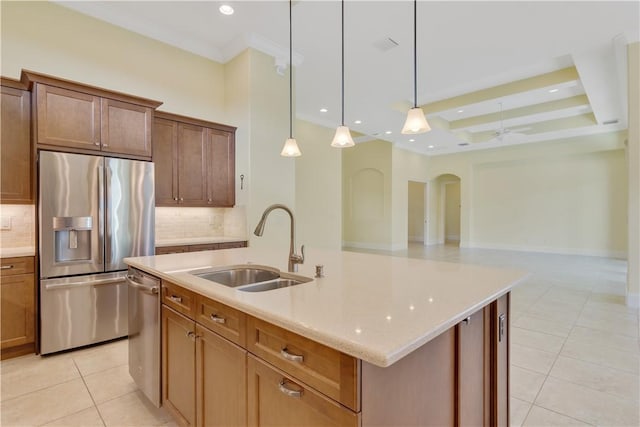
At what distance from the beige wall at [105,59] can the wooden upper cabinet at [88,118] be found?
0.65 metres

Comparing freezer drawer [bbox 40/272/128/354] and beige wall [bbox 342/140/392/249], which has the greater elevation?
beige wall [bbox 342/140/392/249]

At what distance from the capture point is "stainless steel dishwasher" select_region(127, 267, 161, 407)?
1.83 metres

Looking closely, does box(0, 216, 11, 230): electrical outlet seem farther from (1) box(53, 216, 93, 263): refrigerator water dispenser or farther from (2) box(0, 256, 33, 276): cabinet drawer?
(1) box(53, 216, 93, 263): refrigerator water dispenser

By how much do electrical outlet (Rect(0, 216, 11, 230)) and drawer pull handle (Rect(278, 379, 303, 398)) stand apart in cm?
342

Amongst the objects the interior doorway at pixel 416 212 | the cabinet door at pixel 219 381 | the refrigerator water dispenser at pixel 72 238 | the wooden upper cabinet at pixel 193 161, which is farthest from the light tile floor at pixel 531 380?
the interior doorway at pixel 416 212

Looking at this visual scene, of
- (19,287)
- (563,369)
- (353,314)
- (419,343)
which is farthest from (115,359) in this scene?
(563,369)

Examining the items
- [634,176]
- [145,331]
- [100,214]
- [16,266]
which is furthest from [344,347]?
[634,176]

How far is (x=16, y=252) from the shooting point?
104 inches

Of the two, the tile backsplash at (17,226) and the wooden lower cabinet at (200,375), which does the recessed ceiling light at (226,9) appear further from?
the wooden lower cabinet at (200,375)

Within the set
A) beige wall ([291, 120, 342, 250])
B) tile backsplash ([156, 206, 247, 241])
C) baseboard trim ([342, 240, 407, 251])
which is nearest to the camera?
tile backsplash ([156, 206, 247, 241])

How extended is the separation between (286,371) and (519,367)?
2341mm

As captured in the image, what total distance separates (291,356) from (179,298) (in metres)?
0.92

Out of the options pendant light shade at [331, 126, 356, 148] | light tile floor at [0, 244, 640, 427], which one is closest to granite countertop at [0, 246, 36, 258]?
light tile floor at [0, 244, 640, 427]

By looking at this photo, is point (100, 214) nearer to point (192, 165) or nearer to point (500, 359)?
point (192, 165)
